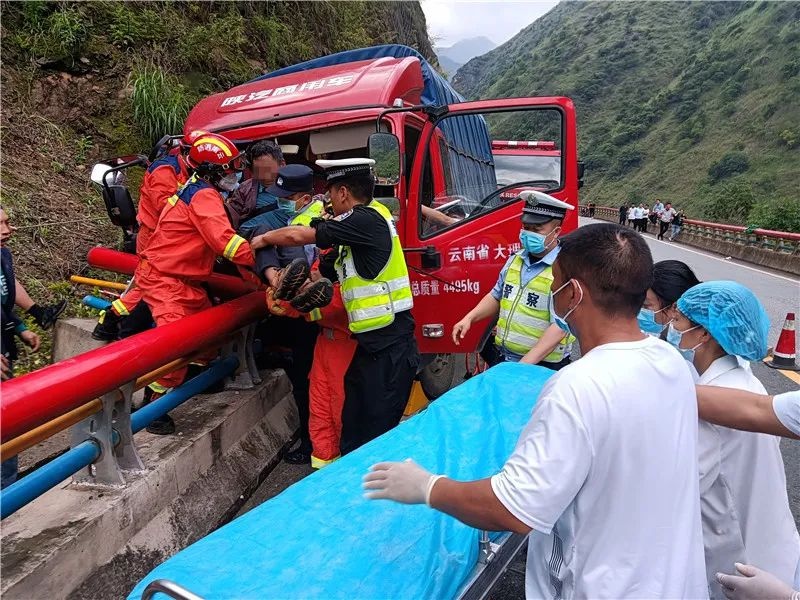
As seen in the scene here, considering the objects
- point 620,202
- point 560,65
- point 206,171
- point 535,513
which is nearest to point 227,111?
point 206,171

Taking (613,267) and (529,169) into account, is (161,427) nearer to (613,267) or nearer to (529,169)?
(613,267)

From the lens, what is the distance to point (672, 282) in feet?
7.59

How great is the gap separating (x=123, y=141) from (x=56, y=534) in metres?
5.79

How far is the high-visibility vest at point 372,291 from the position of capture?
2.96 meters

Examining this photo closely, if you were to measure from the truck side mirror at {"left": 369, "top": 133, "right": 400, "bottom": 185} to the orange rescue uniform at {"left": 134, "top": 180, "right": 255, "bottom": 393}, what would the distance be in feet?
A: 3.64

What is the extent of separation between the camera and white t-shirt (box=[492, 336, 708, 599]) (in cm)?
114

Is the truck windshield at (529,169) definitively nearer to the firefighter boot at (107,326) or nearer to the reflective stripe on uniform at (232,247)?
the reflective stripe on uniform at (232,247)

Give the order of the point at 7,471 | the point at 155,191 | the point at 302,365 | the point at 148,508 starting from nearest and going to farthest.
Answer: the point at 148,508, the point at 7,471, the point at 155,191, the point at 302,365

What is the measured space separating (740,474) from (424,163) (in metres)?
2.90

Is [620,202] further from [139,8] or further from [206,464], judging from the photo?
[206,464]

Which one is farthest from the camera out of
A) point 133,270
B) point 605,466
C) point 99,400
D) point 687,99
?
point 687,99

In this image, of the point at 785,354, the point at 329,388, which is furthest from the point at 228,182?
the point at 785,354

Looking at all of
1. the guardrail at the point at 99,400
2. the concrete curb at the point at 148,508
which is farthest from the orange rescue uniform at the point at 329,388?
the guardrail at the point at 99,400

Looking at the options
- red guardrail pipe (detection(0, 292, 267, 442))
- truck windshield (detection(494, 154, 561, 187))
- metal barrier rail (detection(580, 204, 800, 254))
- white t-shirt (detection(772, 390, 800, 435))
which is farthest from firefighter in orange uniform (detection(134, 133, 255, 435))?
metal barrier rail (detection(580, 204, 800, 254))
